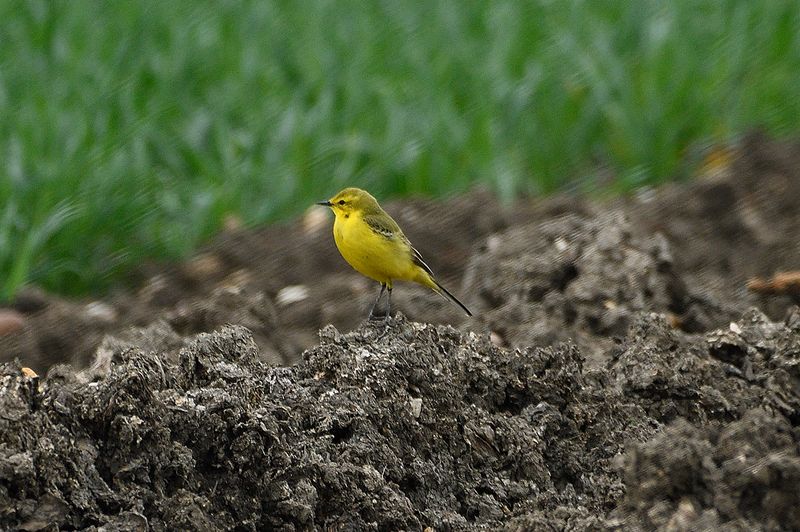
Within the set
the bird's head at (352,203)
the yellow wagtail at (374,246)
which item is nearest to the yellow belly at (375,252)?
the yellow wagtail at (374,246)

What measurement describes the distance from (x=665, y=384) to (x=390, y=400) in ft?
2.85

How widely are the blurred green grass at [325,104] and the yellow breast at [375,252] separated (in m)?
1.82

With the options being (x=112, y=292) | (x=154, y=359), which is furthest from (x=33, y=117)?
(x=154, y=359)

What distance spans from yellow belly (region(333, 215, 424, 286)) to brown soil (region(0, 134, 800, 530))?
0.35 m

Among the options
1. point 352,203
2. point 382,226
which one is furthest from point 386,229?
point 352,203

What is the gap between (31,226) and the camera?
7047 millimetres

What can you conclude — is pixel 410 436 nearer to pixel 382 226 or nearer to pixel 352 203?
pixel 382 226

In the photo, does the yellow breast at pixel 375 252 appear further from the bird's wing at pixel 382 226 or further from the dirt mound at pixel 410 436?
the dirt mound at pixel 410 436

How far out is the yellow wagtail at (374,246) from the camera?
5.35 metres

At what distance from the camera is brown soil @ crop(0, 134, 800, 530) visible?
3.11 meters

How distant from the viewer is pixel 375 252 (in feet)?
17.5

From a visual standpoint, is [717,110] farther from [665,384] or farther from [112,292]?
[665,384]

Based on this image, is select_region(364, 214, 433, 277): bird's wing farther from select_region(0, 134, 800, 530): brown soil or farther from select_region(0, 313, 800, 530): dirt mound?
select_region(0, 313, 800, 530): dirt mound

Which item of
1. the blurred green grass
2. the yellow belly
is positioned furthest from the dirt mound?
the blurred green grass
